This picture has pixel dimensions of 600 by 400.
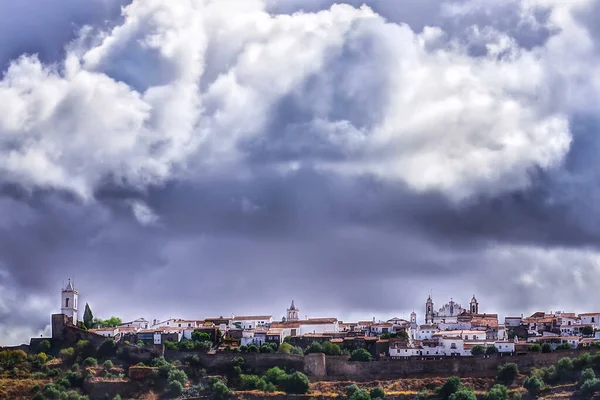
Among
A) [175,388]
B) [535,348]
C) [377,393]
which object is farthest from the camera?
→ [535,348]

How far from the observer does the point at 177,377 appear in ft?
266

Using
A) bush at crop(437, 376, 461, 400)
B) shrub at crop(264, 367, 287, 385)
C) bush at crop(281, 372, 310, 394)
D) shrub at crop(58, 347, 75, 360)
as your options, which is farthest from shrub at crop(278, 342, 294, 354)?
shrub at crop(58, 347, 75, 360)

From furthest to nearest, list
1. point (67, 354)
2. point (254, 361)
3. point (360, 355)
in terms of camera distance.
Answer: point (67, 354), point (360, 355), point (254, 361)

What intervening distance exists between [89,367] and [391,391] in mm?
19533

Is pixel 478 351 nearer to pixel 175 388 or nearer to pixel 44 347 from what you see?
pixel 175 388

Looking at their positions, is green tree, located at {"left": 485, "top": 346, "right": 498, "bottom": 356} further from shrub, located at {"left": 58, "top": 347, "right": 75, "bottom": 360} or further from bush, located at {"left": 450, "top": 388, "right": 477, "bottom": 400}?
shrub, located at {"left": 58, "top": 347, "right": 75, "bottom": 360}

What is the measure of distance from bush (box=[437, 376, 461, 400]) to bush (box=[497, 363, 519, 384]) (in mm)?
3315

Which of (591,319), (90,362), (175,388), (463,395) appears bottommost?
(463,395)

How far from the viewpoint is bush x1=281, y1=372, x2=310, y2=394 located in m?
79.7

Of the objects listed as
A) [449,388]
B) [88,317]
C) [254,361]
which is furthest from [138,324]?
[449,388]

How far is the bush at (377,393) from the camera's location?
77.8 metres

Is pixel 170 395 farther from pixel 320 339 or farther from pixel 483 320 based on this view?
pixel 483 320

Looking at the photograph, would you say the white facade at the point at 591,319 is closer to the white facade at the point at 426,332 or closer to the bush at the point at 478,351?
the white facade at the point at 426,332

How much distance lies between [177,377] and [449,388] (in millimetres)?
17070
